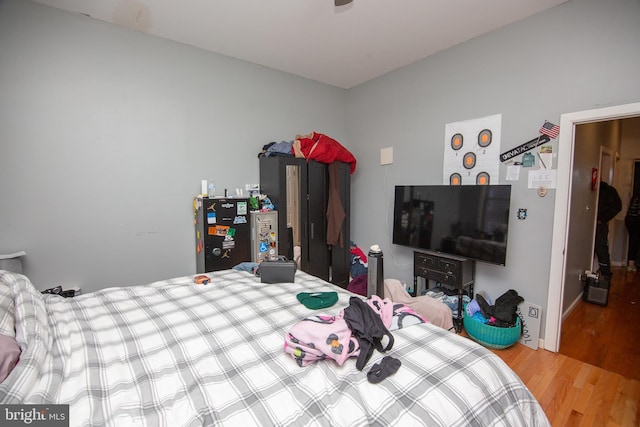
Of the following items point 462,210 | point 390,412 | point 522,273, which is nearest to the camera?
point 390,412

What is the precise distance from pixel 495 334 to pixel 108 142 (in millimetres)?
3677

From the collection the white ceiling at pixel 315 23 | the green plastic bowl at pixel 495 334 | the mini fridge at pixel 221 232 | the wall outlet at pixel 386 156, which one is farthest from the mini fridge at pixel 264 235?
the green plastic bowl at pixel 495 334

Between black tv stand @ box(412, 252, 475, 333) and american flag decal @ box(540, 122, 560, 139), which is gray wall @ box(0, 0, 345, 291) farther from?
american flag decal @ box(540, 122, 560, 139)

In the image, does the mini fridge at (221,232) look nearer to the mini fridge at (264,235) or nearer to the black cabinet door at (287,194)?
the mini fridge at (264,235)

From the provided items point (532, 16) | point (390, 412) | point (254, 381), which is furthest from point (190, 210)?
point (532, 16)

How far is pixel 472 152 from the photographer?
280 cm

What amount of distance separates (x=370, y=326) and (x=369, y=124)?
3.10 meters

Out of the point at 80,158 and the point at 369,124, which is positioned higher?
the point at 369,124

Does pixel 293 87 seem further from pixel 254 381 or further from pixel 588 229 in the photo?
pixel 588 229

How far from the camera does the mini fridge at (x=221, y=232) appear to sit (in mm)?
2781

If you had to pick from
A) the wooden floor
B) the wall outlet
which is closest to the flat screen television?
the wall outlet

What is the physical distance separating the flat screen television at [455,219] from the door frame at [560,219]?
340mm

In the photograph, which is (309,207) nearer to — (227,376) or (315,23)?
(315,23)

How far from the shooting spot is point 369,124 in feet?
12.6
